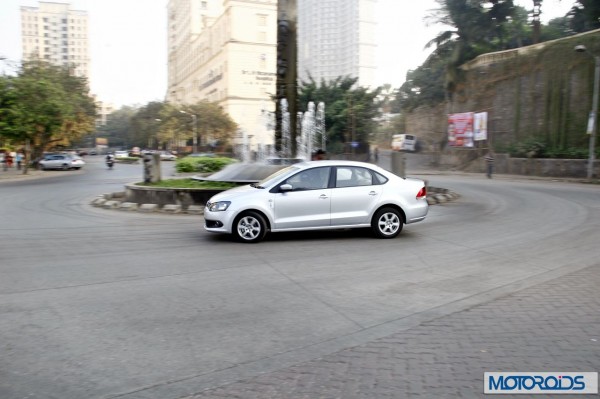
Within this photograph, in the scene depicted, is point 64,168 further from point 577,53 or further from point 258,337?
point 258,337

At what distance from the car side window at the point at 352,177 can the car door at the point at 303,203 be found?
301 millimetres

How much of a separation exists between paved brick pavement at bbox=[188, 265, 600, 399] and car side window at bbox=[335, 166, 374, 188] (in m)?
4.47

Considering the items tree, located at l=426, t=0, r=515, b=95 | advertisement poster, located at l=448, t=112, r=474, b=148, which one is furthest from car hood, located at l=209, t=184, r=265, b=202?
tree, located at l=426, t=0, r=515, b=95

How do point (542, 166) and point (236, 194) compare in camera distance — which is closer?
point (236, 194)

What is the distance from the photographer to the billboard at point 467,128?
42.9m

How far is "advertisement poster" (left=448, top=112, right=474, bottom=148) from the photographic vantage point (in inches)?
1758

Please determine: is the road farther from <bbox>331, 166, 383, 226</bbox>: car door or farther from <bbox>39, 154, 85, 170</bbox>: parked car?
<bbox>39, 154, 85, 170</bbox>: parked car

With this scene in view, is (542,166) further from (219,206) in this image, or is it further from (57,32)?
(57,32)

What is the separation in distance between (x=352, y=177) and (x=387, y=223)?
3.76 feet

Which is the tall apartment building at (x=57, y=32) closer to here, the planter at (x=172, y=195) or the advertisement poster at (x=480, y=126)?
the advertisement poster at (x=480, y=126)

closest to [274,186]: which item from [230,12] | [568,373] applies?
[568,373]

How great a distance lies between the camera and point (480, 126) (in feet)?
142

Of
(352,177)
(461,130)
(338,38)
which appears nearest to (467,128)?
(461,130)

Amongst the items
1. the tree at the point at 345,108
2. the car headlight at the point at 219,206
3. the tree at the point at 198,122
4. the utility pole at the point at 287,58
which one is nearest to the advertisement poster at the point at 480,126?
the tree at the point at 345,108
